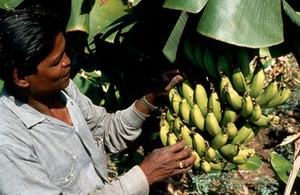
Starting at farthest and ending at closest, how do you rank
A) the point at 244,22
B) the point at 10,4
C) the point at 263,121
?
the point at 10,4, the point at 263,121, the point at 244,22

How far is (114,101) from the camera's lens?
88.0 inches

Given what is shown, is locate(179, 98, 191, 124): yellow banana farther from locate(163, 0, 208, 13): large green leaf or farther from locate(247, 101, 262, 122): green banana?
locate(163, 0, 208, 13): large green leaf

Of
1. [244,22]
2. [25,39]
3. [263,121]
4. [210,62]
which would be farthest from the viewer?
[263,121]

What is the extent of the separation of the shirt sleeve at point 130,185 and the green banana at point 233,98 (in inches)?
14.2

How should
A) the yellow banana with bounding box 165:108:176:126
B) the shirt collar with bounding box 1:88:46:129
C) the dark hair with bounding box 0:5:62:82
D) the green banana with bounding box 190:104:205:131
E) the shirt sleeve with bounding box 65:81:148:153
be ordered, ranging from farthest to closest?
the shirt sleeve with bounding box 65:81:148:153 → the yellow banana with bounding box 165:108:176:126 → the green banana with bounding box 190:104:205:131 → the shirt collar with bounding box 1:88:46:129 → the dark hair with bounding box 0:5:62:82

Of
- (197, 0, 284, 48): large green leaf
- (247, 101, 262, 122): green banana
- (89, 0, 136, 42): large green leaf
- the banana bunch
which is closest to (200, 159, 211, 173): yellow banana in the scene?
the banana bunch

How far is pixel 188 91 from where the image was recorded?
153cm

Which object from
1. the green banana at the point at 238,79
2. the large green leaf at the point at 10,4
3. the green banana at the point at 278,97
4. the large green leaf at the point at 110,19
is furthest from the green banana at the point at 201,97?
the large green leaf at the point at 10,4

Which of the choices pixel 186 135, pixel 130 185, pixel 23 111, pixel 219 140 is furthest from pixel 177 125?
pixel 23 111

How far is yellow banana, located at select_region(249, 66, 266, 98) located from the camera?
1.48 meters

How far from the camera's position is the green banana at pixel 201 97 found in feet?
4.92

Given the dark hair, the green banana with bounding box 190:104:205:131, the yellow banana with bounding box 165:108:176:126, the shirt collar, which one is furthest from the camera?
the yellow banana with bounding box 165:108:176:126

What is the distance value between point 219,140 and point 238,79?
208 mm

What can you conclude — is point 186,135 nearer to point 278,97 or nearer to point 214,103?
point 214,103
